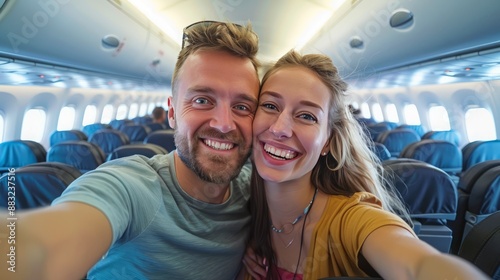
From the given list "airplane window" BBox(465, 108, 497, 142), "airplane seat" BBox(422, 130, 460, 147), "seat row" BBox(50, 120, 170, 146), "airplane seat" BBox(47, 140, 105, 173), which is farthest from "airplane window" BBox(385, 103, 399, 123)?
"airplane seat" BBox(47, 140, 105, 173)

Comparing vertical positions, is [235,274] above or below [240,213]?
below

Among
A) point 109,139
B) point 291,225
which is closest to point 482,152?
point 291,225

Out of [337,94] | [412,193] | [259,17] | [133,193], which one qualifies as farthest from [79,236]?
[259,17]

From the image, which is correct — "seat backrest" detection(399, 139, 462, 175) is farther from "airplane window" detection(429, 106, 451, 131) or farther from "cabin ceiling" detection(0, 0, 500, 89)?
"airplane window" detection(429, 106, 451, 131)

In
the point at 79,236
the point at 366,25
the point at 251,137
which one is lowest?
the point at 79,236

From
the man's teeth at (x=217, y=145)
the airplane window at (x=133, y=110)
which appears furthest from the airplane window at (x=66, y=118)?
the man's teeth at (x=217, y=145)

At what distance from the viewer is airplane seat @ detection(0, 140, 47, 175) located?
12.9 feet

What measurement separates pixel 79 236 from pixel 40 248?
119mm

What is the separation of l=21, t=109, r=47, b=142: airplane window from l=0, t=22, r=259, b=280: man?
292 inches

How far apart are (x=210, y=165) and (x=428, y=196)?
190 cm

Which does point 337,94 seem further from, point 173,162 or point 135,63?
point 135,63

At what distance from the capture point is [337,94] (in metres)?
1.58

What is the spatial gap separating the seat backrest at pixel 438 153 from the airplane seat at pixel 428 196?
2.54 metres

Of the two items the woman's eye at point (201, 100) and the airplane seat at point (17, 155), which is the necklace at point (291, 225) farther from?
the airplane seat at point (17, 155)
